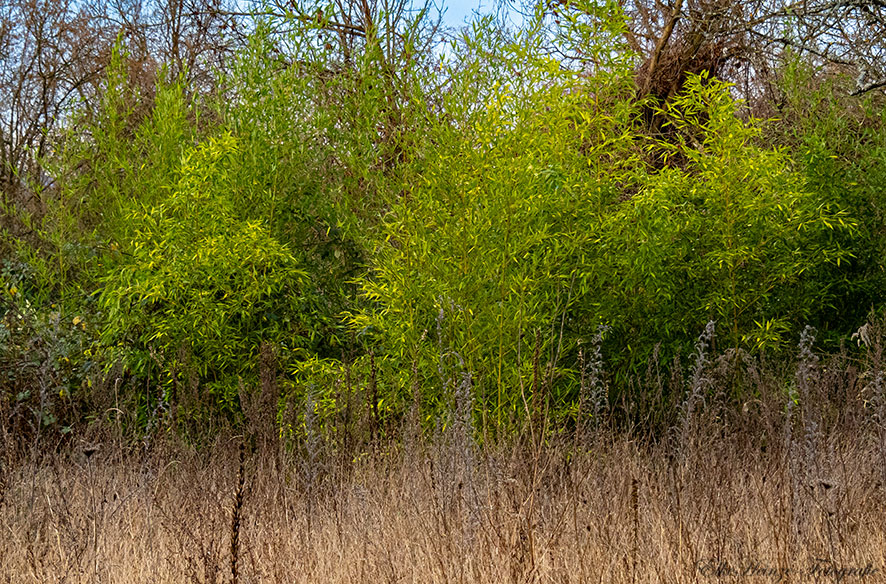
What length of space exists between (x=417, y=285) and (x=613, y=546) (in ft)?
7.63

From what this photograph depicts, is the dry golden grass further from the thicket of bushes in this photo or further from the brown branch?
the brown branch

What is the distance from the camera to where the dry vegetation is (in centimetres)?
275

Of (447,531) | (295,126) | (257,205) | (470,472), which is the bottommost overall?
(447,531)

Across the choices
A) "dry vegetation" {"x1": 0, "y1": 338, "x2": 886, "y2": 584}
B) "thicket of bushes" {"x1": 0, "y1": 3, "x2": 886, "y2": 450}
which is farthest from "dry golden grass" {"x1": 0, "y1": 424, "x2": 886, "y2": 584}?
"thicket of bushes" {"x1": 0, "y1": 3, "x2": 886, "y2": 450}

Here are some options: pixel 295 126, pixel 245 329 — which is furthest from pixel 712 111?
pixel 245 329

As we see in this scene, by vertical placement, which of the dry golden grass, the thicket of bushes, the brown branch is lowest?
the dry golden grass

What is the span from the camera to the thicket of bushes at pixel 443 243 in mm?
4961

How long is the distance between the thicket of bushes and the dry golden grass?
782 millimetres

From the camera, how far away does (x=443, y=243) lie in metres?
5.03

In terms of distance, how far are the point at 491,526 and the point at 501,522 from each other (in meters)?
0.17

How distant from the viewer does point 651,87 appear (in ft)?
28.8

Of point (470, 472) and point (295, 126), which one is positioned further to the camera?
point (295, 126)

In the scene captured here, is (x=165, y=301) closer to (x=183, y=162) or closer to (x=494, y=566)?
(x=183, y=162)

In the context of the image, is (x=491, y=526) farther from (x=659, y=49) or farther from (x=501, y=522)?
(x=659, y=49)
